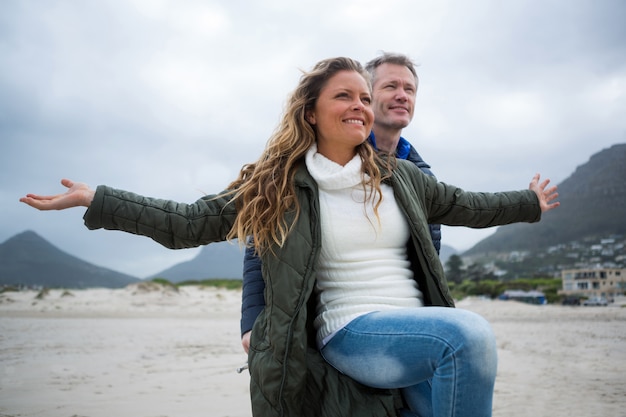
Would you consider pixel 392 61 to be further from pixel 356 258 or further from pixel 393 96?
pixel 356 258

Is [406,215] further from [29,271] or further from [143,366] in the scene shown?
[29,271]

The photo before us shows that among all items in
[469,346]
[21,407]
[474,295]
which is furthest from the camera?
[474,295]

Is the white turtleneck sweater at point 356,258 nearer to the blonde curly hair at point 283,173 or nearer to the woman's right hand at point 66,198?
the blonde curly hair at point 283,173

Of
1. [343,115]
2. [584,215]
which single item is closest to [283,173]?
[343,115]

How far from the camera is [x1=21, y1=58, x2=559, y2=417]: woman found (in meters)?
1.69

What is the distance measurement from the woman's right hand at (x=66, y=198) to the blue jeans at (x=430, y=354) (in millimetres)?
1145

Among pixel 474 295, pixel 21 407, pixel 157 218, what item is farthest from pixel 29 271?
pixel 157 218

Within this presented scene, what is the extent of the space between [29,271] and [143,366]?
30611 millimetres

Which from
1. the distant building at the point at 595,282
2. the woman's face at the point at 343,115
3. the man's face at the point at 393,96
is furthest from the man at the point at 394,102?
the distant building at the point at 595,282

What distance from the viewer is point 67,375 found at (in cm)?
569

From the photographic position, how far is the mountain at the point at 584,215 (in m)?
30.8

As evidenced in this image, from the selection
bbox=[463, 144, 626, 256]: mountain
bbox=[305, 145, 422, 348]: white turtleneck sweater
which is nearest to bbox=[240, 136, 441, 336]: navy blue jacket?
bbox=[305, 145, 422, 348]: white turtleneck sweater

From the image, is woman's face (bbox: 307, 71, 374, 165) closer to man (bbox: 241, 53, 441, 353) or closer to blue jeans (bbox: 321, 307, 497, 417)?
blue jeans (bbox: 321, 307, 497, 417)

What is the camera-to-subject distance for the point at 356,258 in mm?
1980
